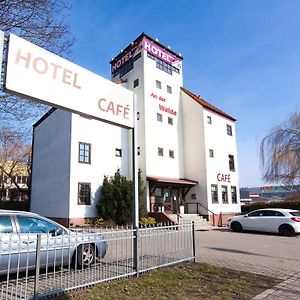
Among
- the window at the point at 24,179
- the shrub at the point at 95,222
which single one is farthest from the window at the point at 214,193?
the window at the point at 24,179

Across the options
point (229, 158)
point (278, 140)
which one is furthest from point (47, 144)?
point (278, 140)

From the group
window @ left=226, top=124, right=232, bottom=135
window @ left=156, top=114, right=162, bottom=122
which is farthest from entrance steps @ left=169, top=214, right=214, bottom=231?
window @ left=226, top=124, right=232, bottom=135

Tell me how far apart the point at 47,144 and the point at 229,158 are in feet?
52.7

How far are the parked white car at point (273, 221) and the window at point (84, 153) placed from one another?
10.6m

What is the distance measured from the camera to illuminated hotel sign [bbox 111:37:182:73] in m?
27.8

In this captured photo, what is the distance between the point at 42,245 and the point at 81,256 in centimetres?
172

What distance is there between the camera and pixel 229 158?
1209 inches

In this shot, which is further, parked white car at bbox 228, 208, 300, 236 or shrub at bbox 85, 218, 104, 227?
shrub at bbox 85, 218, 104, 227

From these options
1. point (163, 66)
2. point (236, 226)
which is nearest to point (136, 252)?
point (236, 226)

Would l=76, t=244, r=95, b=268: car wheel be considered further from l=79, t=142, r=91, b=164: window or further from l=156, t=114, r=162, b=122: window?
l=156, t=114, r=162, b=122: window

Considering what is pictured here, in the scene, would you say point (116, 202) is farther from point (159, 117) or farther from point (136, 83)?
point (136, 83)

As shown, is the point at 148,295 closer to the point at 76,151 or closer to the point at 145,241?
the point at 145,241

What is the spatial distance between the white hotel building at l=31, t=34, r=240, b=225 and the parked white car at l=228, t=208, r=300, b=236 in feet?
19.1

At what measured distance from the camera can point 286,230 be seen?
18844 mm
